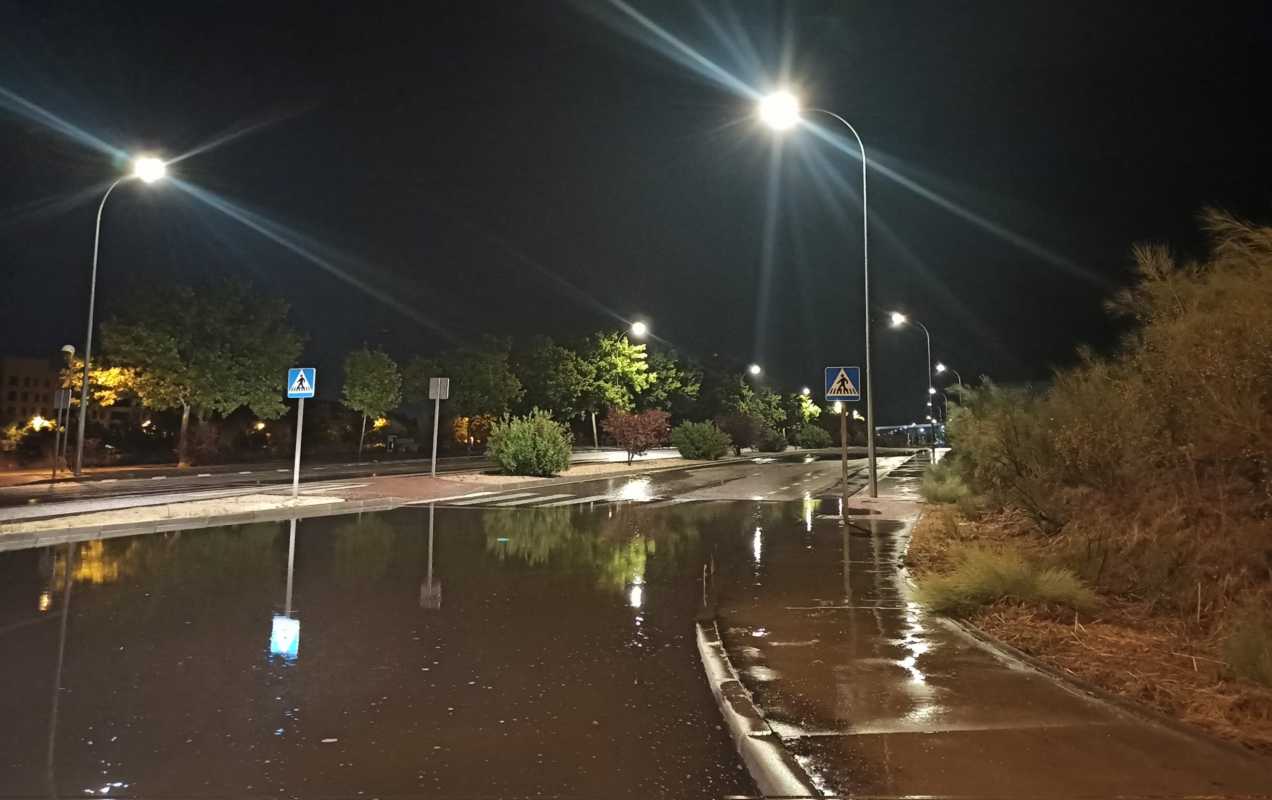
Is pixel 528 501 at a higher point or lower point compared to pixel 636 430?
lower

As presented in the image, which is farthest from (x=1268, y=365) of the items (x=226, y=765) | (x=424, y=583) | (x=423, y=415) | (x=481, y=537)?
(x=423, y=415)

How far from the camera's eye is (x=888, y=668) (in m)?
6.21

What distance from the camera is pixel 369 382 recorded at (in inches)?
2037

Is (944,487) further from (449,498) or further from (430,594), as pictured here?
(430,594)

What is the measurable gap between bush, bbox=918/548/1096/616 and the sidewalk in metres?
0.28

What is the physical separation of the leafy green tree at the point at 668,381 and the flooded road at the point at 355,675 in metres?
47.2

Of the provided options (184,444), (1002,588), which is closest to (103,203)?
(184,444)

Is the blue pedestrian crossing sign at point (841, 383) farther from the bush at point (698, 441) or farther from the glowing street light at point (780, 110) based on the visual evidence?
the bush at point (698, 441)

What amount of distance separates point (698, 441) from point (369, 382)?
67.9 ft

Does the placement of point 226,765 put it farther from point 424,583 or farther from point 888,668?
point 424,583

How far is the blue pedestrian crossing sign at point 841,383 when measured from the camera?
1639 cm

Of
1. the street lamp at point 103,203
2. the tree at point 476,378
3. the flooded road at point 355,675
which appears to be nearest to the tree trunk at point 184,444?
the street lamp at point 103,203

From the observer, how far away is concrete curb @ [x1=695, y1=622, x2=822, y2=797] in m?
4.23

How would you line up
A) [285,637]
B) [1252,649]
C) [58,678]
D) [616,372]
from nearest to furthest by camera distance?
[1252,649], [58,678], [285,637], [616,372]
